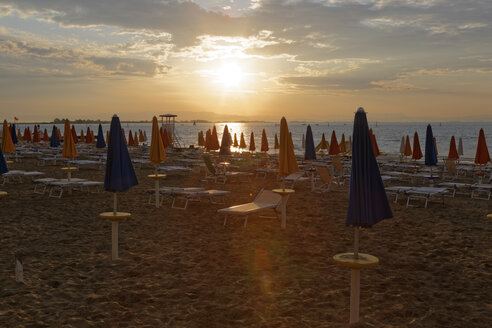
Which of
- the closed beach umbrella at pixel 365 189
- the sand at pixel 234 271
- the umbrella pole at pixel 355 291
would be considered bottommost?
the sand at pixel 234 271

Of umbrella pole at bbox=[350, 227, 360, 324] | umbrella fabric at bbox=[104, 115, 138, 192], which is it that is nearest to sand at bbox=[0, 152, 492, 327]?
umbrella pole at bbox=[350, 227, 360, 324]

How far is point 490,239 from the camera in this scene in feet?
26.0

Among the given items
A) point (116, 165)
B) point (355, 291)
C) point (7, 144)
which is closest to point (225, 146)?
point (7, 144)

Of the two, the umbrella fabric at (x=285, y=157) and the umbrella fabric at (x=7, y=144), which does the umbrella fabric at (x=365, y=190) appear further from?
the umbrella fabric at (x=7, y=144)

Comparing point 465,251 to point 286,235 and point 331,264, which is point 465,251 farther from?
point 286,235

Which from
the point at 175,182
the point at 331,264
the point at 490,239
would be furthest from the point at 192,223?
the point at 175,182

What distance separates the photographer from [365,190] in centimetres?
400

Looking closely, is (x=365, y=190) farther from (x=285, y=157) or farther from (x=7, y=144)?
(x=7, y=144)

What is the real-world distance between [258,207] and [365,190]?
5367mm

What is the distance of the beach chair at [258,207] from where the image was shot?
8.73 metres

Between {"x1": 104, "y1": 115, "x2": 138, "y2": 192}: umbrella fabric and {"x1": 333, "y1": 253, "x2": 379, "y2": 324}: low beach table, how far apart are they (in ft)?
11.6

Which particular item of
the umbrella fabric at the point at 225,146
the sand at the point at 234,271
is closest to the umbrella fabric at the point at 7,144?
the sand at the point at 234,271

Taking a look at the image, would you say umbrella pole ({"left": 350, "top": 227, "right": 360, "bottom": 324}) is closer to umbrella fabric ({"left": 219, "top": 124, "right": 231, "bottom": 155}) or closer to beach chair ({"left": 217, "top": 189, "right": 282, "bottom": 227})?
beach chair ({"left": 217, "top": 189, "right": 282, "bottom": 227})

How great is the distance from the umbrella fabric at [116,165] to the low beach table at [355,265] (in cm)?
353
